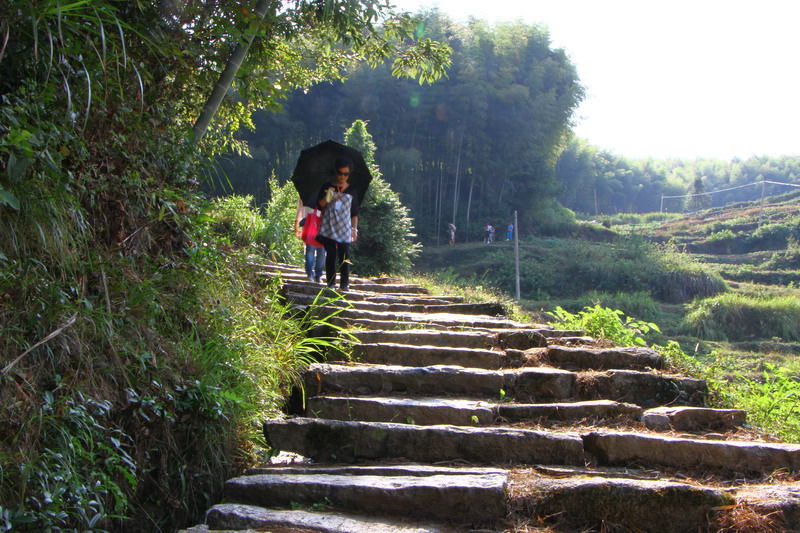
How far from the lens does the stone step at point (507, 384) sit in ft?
12.9

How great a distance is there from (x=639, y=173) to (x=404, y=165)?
4783 cm

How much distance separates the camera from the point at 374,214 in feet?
42.8

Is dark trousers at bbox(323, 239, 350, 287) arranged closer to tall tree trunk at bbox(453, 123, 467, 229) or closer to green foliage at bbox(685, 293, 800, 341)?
green foliage at bbox(685, 293, 800, 341)

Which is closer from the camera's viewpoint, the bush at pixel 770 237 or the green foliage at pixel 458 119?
the bush at pixel 770 237

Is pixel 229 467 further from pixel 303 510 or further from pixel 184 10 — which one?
pixel 184 10

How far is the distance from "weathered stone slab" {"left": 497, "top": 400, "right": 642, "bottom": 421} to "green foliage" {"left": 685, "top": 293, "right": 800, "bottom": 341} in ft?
51.3

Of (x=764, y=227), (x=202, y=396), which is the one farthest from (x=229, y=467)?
(x=764, y=227)

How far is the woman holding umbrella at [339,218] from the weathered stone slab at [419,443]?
2.81 metres

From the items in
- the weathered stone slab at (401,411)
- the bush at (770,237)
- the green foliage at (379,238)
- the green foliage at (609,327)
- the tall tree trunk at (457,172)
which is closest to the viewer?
the weathered stone slab at (401,411)

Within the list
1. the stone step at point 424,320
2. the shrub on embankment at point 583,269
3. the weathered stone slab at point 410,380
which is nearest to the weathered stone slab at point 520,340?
the stone step at point 424,320

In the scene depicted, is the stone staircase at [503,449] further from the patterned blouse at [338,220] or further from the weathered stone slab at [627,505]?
the patterned blouse at [338,220]

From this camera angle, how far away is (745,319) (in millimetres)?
18547

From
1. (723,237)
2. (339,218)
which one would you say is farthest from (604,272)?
(339,218)

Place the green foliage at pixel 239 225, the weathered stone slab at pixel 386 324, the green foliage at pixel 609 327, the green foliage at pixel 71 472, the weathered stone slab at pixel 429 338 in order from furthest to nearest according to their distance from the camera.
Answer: the green foliage at pixel 239 225 < the green foliage at pixel 609 327 < the weathered stone slab at pixel 386 324 < the weathered stone slab at pixel 429 338 < the green foliage at pixel 71 472
